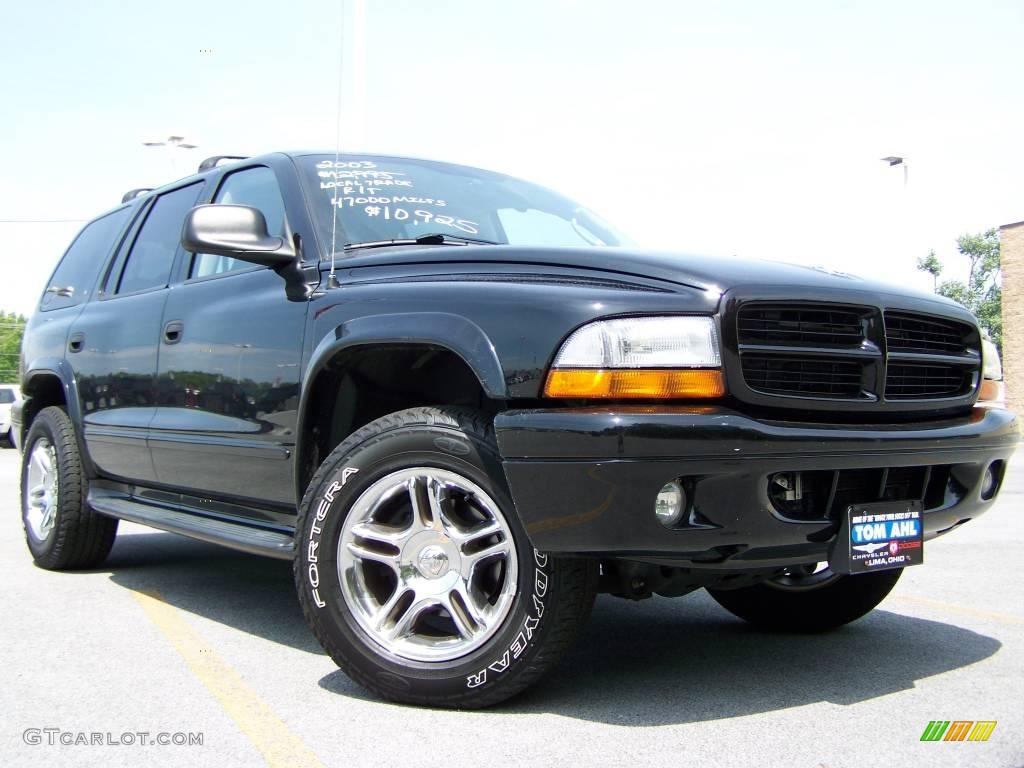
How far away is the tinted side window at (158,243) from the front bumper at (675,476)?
2823 millimetres

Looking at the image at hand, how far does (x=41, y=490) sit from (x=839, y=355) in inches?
180

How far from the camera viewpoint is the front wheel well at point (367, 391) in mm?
3549

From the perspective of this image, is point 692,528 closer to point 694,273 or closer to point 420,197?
point 694,273

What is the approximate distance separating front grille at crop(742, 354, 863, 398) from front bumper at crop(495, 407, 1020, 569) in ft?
0.38

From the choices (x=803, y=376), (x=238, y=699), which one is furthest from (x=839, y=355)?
(x=238, y=699)

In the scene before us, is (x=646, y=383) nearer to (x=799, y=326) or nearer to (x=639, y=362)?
(x=639, y=362)

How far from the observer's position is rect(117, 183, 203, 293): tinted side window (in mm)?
5004

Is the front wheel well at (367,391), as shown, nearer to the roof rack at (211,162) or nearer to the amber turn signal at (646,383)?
the amber turn signal at (646,383)

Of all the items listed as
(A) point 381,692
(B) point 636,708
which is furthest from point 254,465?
(B) point 636,708

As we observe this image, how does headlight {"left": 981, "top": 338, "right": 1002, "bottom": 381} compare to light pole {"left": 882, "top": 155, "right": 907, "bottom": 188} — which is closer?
headlight {"left": 981, "top": 338, "right": 1002, "bottom": 381}

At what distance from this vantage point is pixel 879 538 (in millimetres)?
2971

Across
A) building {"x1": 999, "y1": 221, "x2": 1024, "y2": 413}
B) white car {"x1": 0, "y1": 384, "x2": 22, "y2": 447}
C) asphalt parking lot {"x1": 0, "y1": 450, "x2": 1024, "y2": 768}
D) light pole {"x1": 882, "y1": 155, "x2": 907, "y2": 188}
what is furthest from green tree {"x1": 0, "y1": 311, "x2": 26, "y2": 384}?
asphalt parking lot {"x1": 0, "y1": 450, "x2": 1024, "y2": 768}

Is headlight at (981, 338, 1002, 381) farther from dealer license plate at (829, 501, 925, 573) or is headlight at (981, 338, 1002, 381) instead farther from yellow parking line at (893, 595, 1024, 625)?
yellow parking line at (893, 595, 1024, 625)

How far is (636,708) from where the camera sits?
3.08 meters
